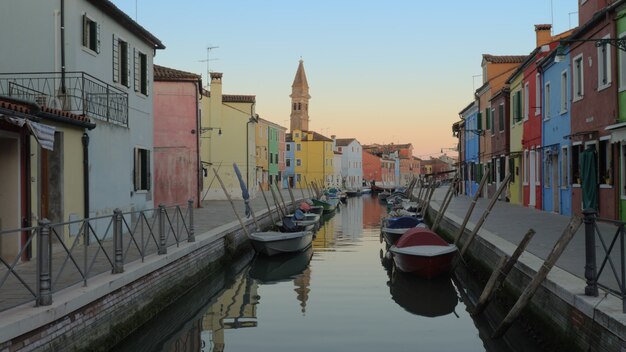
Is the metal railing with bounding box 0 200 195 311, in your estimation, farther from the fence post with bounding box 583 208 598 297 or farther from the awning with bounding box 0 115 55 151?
the fence post with bounding box 583 208 598 297

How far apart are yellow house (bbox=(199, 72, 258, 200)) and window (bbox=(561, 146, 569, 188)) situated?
22.5 metres

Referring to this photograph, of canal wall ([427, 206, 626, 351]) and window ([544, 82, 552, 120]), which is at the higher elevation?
window ([544, 82, 552, 120])

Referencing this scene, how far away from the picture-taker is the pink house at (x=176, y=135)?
29.5m

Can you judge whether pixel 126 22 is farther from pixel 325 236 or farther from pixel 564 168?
pixel 564 168

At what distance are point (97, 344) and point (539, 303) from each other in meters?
6.16

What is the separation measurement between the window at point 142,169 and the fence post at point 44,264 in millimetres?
12162

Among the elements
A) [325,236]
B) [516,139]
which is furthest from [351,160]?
[325,236]

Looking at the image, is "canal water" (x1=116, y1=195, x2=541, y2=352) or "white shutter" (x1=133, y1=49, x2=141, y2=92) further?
"white shutter" (x1=133, y1=49, x2=141, y2=92)

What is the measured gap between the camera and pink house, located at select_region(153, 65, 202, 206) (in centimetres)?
2955

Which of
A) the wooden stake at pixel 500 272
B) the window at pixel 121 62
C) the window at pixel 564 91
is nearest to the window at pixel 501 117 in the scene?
the window at pixel 564 91

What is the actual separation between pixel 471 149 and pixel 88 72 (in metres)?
30.9

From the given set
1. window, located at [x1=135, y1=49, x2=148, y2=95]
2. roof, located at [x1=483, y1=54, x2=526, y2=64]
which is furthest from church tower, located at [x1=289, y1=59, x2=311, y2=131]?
window, located at [x1=135, y1=49, x2=148, y2=95]

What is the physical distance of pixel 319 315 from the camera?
11195 mm

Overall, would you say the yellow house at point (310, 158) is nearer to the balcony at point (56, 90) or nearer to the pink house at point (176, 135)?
the pink house at point (176, 135)
